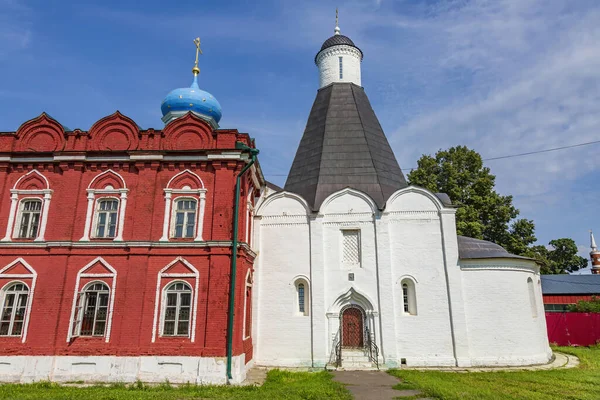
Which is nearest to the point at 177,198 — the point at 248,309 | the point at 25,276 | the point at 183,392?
the point at 248,309

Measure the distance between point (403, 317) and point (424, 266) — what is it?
5.87ft

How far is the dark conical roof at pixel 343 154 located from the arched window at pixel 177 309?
5.38 m

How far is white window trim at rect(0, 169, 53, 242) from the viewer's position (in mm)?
11143

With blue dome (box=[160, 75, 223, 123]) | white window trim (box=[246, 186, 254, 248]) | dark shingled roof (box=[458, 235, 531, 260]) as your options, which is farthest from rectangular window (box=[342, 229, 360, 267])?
blue dome (box=[160, 75, 223, 123])

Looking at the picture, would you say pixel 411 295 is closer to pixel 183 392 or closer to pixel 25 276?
pixel 183 392

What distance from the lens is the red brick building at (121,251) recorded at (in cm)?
1010

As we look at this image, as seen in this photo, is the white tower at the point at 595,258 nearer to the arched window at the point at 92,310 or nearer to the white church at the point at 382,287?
the white church at the point at 382,287

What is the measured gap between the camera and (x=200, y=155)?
11.4 meters

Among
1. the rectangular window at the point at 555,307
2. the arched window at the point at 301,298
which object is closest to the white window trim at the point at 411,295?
the arched window at the point at 301,298

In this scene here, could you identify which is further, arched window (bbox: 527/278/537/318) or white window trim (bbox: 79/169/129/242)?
arched window (bbox: 527/278/537/318)

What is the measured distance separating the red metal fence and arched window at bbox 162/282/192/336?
17301 mm

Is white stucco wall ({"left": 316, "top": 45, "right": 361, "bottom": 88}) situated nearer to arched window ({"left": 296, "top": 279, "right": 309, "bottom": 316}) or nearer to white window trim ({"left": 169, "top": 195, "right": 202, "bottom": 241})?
arched window ({"left": 296, "top": 279, "right": 309, "bottom": 316})

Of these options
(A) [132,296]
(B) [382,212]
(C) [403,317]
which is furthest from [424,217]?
(A) [132,296]

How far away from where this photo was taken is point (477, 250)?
43.8 feet
